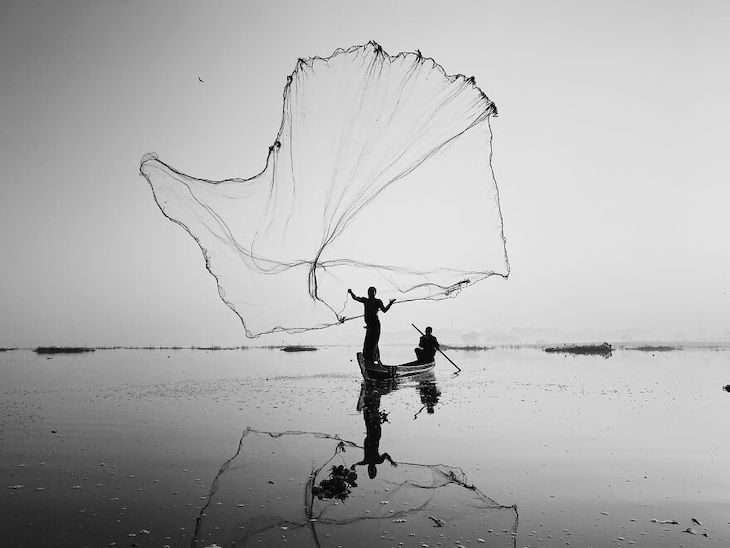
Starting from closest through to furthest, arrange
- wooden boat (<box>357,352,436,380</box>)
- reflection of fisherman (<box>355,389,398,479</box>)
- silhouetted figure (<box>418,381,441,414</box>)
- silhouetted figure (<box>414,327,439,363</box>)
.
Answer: reflection of fisherman (<box>355,389,398,479</box>) < silhouetted figure (<box>418,381,441,414</box>) < wooden boat (<box>357,352,436,380</box>) < silhouetted figure (<box>414,327,439,363</box>)

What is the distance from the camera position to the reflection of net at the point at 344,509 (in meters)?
5.32

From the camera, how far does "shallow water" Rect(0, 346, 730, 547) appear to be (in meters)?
5.48

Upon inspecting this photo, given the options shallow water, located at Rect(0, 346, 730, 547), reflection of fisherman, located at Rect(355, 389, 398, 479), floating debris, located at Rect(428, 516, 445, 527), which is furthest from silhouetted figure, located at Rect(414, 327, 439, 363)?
floating debris, located at Rect(428, 516, 445, 527)

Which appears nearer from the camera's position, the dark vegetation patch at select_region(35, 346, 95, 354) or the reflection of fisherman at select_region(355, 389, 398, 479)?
the reflection of fisherman at select_region(355, 389, 398, 479)

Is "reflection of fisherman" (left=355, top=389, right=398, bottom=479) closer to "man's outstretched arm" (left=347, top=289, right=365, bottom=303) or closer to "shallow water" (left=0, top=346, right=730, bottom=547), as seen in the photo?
"shallow water" (left=0, top=346, right=730, bottom=547)

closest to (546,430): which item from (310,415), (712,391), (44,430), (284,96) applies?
(310,415)

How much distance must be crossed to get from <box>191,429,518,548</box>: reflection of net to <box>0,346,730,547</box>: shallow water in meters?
0.03

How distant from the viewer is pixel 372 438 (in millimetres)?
10438

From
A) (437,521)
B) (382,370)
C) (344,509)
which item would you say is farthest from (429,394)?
(437,521)

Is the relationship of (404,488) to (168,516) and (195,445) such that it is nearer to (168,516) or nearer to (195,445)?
(168,516)

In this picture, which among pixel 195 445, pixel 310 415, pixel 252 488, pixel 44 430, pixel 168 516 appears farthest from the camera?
pixel 310 415

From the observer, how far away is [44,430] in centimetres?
1140

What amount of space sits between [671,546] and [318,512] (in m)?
3.82

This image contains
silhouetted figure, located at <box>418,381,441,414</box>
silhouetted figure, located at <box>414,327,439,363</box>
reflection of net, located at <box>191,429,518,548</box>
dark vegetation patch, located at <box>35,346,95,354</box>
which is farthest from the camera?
dark vegetation patch, located at <box>35,346,95,354</box>
